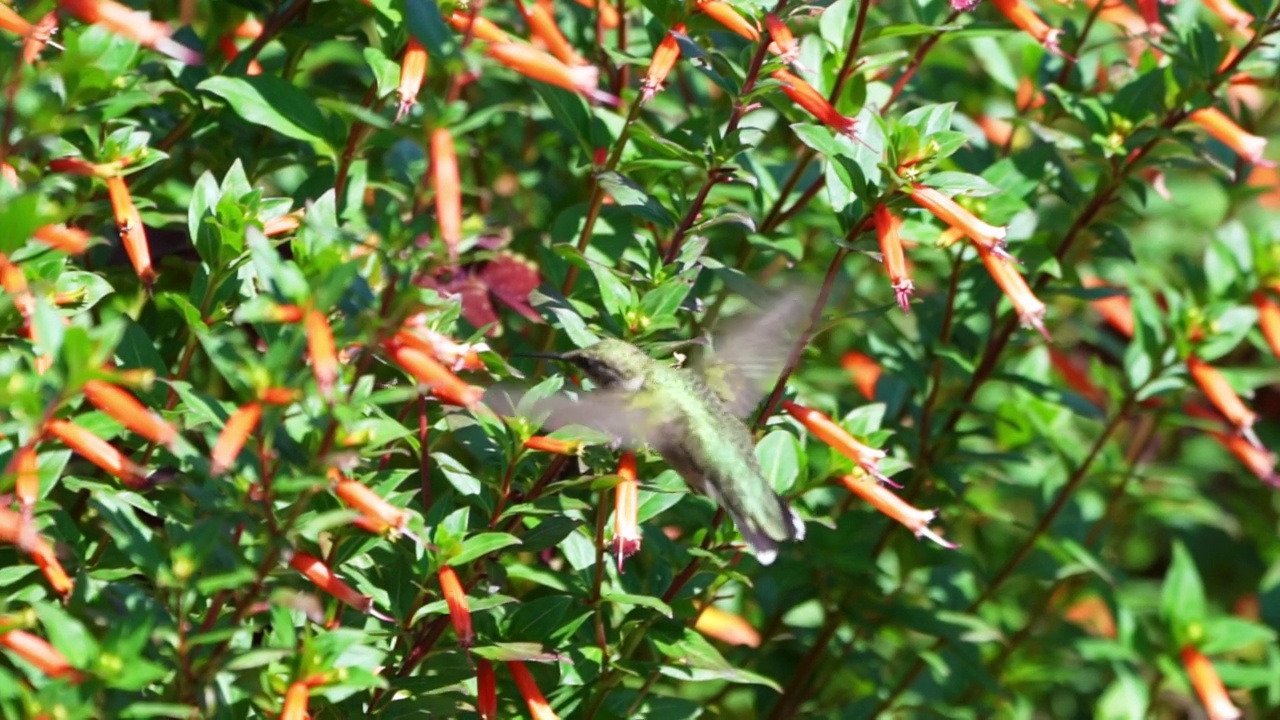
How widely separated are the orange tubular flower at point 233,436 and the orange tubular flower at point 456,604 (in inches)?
19.8

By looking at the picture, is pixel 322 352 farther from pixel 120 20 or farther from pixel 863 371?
pixel 863 371

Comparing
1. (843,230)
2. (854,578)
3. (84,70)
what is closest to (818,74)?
(843,230)

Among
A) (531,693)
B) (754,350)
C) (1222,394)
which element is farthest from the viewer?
(1222,394)

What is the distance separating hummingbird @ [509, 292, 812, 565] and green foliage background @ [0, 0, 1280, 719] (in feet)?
0.31

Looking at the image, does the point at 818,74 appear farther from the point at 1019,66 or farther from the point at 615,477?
the point at 1019,66

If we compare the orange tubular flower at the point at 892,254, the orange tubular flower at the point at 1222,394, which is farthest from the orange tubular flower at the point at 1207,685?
the orange tubular flower at the point at 892,254

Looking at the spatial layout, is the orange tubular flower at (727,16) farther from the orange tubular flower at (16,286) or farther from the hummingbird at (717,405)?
the orange tubular flower at (16,286)

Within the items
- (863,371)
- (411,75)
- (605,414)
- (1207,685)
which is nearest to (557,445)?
(605,414)

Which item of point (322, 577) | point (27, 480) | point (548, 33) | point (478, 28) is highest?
point (478, 28)

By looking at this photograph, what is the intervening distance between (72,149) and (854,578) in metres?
2.13

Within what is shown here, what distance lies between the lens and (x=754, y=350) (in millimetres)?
2816

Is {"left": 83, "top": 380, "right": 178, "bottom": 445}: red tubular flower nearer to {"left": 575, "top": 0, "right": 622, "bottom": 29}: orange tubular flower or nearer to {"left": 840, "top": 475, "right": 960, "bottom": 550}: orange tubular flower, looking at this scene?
{"left": 840, "top": 475, "right": 960, "bottom": 550}: orange tubular flower

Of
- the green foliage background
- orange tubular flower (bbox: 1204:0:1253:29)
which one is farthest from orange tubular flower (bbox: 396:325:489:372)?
orange tubular flower (bbox: 1204:0:1253:29)

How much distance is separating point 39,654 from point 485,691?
796 millimetres
